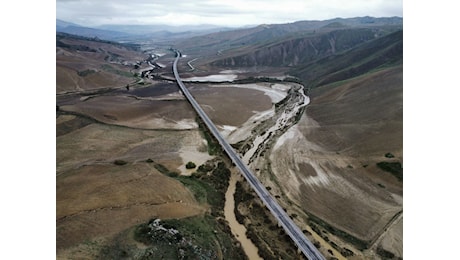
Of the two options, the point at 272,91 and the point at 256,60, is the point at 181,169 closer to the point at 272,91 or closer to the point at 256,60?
the point at 272,91

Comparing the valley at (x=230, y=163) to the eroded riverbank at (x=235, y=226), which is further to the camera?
the valley at (x=230, y=163)

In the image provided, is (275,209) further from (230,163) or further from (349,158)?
(349,158)

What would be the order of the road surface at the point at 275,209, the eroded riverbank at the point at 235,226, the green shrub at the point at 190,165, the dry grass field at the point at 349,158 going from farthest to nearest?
the green shrub at the point at 190,165, the dry grass field at the point at 349,158, the eroded riverbank at the point at 235,226, the road surface at the point at 275,209

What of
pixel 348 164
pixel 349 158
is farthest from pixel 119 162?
pixel 349 158

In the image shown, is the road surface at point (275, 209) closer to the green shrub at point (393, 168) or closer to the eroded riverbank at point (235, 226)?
the eroded riverbank at point (235, 226)

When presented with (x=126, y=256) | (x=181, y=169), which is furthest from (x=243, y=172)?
(x=126, y=256)

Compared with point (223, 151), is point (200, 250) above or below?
below

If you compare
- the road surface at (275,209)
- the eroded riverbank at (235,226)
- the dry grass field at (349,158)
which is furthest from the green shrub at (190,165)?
the dry grass field at (349,158)

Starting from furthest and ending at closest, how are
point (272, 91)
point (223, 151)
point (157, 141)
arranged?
point (272, 91), point (157, 141), point (223, 151)

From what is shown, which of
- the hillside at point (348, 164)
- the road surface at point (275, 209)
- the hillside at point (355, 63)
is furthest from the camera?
the hillside at point (355, 63)
